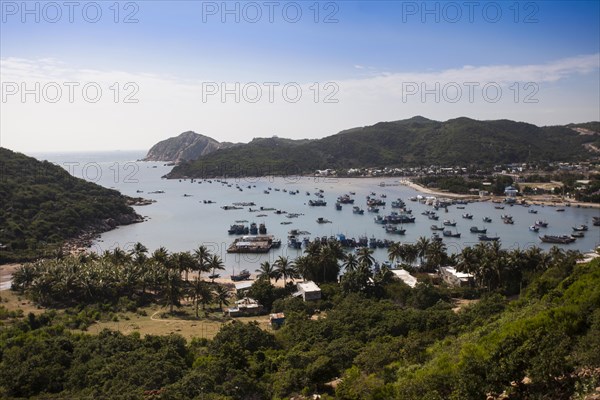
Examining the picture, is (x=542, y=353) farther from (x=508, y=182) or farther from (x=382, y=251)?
(x=508, y=182)

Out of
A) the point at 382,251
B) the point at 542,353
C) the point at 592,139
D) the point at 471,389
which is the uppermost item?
the point at 592,139

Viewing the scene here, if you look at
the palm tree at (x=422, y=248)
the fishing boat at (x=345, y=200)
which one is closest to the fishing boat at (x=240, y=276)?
the palm tree at (x=422, y=248)

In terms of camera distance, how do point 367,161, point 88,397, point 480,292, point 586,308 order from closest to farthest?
1. point 586,308
2. point 88,397
3. point 480,292
4. point 367,161

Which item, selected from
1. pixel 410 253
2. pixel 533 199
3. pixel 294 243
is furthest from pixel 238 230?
pixel 533 199

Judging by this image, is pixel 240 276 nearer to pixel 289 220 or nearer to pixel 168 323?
pixel 168 323

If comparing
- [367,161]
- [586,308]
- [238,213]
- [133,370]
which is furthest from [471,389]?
[367,161]

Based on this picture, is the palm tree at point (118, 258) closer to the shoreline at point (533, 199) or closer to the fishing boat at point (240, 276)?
the fishing boat at point (240, 276)
